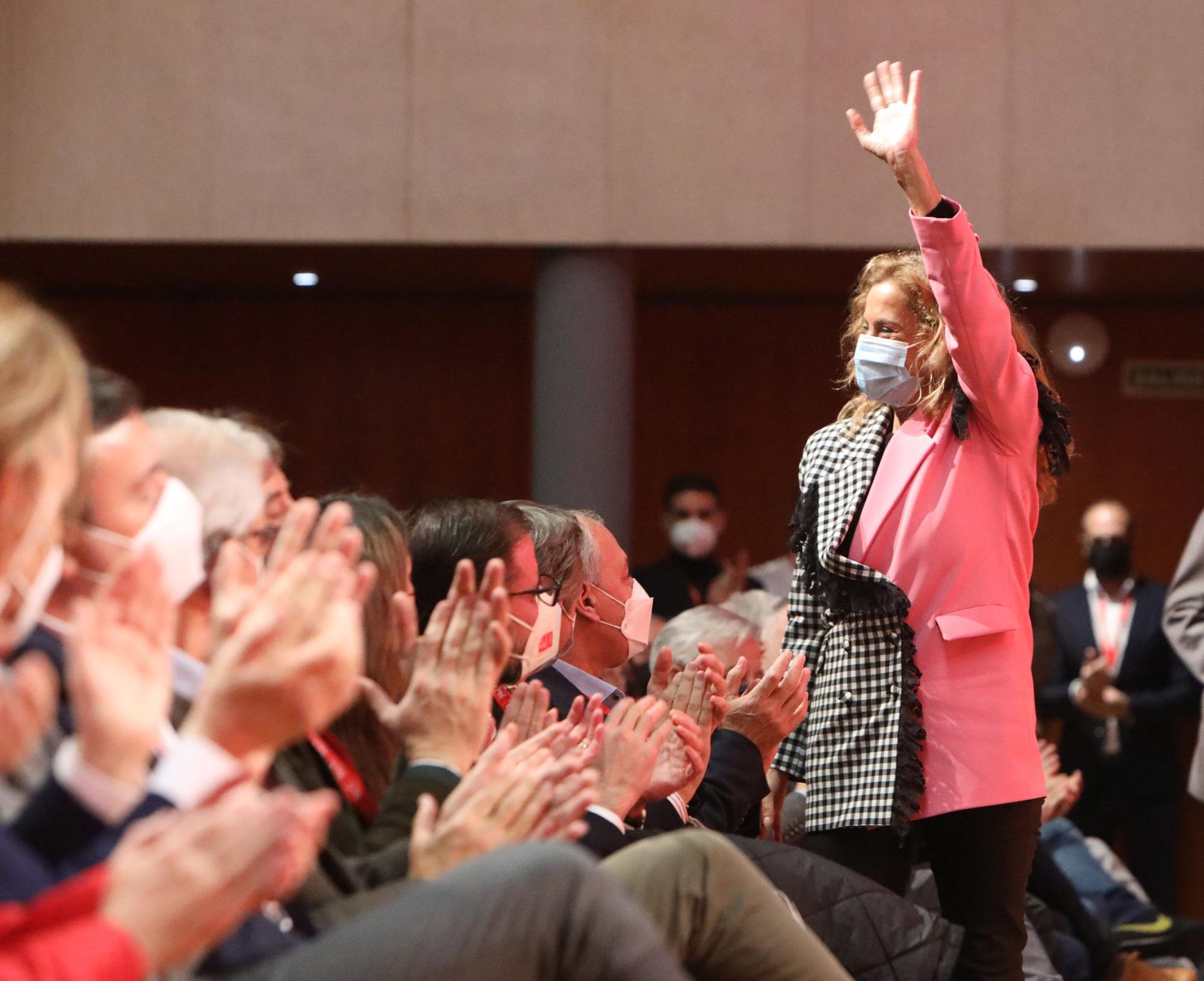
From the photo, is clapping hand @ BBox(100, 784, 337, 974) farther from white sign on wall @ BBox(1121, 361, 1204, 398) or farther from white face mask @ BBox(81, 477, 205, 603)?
white sign on wall @ BBox(1121, 361, 1204, 398)

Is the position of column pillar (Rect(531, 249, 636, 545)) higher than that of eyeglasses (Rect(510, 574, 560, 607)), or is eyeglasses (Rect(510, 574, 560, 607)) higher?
column pillar (Rect(531, 249, 636, 545))

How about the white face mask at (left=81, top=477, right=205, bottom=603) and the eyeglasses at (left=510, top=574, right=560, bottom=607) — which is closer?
the white face mask at (left=81, top=477, right=205, bottom=603)

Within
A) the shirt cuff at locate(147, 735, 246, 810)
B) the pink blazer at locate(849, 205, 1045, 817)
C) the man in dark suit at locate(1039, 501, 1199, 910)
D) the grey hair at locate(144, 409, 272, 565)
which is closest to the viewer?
the shirt cuff at locate(147, 735, 246, 810)

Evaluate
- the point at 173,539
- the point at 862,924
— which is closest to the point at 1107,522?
the point at 862,924

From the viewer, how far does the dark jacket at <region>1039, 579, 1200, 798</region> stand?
5438 millimetres

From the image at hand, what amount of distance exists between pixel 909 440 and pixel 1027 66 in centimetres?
290

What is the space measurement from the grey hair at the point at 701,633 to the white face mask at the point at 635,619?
17cm

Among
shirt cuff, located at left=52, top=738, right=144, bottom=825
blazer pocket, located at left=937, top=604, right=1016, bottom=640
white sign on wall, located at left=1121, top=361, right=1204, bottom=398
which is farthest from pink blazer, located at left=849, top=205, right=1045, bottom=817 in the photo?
white sign on wall, located at left=1121, top=361, right=1204, bottom=398

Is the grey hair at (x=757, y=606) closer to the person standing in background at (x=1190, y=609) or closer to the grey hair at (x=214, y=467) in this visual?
the person standing in background at (x=1190, y=609)

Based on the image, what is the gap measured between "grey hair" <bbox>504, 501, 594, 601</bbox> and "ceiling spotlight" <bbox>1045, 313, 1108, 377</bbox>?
4280 millimetres

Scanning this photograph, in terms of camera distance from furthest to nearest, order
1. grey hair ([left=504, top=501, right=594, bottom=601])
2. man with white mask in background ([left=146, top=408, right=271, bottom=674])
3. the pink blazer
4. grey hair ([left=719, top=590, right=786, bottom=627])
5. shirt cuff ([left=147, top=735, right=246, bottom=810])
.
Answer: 1. grey hair ([left=719, top=590, right=786, bottom=627])
2. grey hair ([left=504, top=501, right=594, bottom=601])
3. the pink blazer
4. man with white mask in background ([left=146, top=408, right=271, bottom=674])
5. shirt cuff ([left=147, top=735, right=246, bottom=810])

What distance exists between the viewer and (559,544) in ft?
9.22

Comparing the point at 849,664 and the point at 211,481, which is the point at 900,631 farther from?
the point at 211,481

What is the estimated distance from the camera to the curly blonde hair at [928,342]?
256cm
